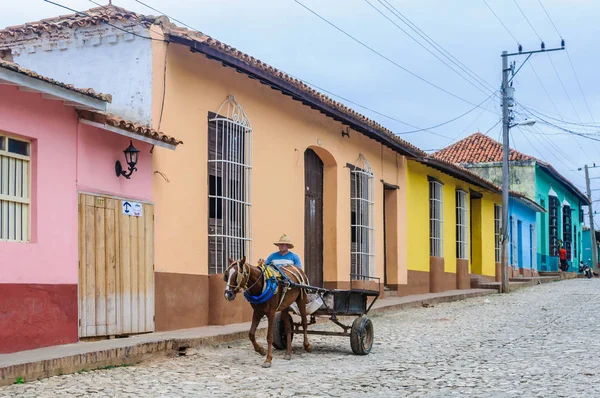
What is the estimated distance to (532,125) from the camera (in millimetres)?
24141

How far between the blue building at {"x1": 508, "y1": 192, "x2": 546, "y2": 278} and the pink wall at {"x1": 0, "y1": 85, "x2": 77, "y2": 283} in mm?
22815

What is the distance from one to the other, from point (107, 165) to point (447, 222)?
52.2 ft

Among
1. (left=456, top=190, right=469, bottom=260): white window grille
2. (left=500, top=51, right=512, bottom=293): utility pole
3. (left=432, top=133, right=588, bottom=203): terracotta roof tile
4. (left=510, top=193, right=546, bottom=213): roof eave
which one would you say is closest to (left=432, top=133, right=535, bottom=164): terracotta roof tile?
(left=432, top=133, right=588, bottom=203): terracotta roof tile

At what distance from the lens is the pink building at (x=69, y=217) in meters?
8.71

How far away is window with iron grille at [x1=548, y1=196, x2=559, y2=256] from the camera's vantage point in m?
41.9

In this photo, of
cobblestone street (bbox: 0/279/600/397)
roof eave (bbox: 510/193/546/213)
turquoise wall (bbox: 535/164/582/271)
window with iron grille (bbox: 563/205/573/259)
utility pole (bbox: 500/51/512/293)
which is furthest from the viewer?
window with iron grille (bbox: 563/205/573/259)

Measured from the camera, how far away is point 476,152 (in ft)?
119

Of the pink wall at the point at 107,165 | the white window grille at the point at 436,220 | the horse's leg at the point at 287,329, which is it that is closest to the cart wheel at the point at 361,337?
the horse's leg at the point at 287,329

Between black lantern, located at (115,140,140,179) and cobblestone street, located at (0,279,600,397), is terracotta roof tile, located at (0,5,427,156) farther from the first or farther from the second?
cobblestone street, located at (0,279,600,397)

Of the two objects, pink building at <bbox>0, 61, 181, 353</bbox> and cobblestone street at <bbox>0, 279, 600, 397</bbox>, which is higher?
pink building at <bbox>0, 61, 181, 353</bbox>

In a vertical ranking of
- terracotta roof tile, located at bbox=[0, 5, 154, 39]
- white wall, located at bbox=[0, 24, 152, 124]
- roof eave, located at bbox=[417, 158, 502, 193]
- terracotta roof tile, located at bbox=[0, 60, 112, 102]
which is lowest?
terracotta roof tile, located at bbox=[0, 60, 112, 102]

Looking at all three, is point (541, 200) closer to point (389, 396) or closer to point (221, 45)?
point (221, 45)

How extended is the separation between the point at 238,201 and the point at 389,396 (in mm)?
6567

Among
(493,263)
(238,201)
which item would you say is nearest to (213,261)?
(238,201)
